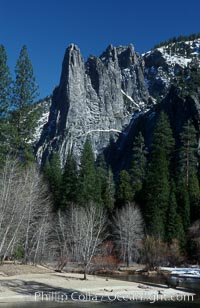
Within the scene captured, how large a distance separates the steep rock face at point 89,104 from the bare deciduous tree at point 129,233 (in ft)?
264

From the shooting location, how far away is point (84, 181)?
66.3 m

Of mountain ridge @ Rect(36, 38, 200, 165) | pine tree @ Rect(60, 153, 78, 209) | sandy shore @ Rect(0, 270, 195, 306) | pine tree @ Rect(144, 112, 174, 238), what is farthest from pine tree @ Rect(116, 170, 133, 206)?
mountain ridge @ Rect(36, 38, 200, 165)

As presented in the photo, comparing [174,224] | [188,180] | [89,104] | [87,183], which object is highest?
[89,104]

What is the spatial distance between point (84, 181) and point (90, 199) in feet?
12.5

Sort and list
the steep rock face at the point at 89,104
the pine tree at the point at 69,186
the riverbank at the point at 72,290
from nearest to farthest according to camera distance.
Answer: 1. the riverbank at the point at 72,290
2. the pine tree at the point at 69,186
3. the steep rock face at the point at 89,104

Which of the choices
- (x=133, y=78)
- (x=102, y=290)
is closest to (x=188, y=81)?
(x=133, y=78)

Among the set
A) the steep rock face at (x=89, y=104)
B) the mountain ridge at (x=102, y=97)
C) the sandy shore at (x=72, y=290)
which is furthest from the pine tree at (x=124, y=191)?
the steep rock face at (x=89, y=104)

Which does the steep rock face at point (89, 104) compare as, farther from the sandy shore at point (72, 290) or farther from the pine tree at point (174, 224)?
the sandy shore at point (72, 290)

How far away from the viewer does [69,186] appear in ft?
219

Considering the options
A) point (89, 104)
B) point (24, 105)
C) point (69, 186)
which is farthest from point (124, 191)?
point (89, 104)

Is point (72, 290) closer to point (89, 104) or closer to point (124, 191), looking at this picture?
point (124, 191)

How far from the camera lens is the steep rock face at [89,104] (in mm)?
145625

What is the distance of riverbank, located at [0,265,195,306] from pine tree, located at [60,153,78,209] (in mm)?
31700

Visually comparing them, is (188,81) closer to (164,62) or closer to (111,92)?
(111,92)
